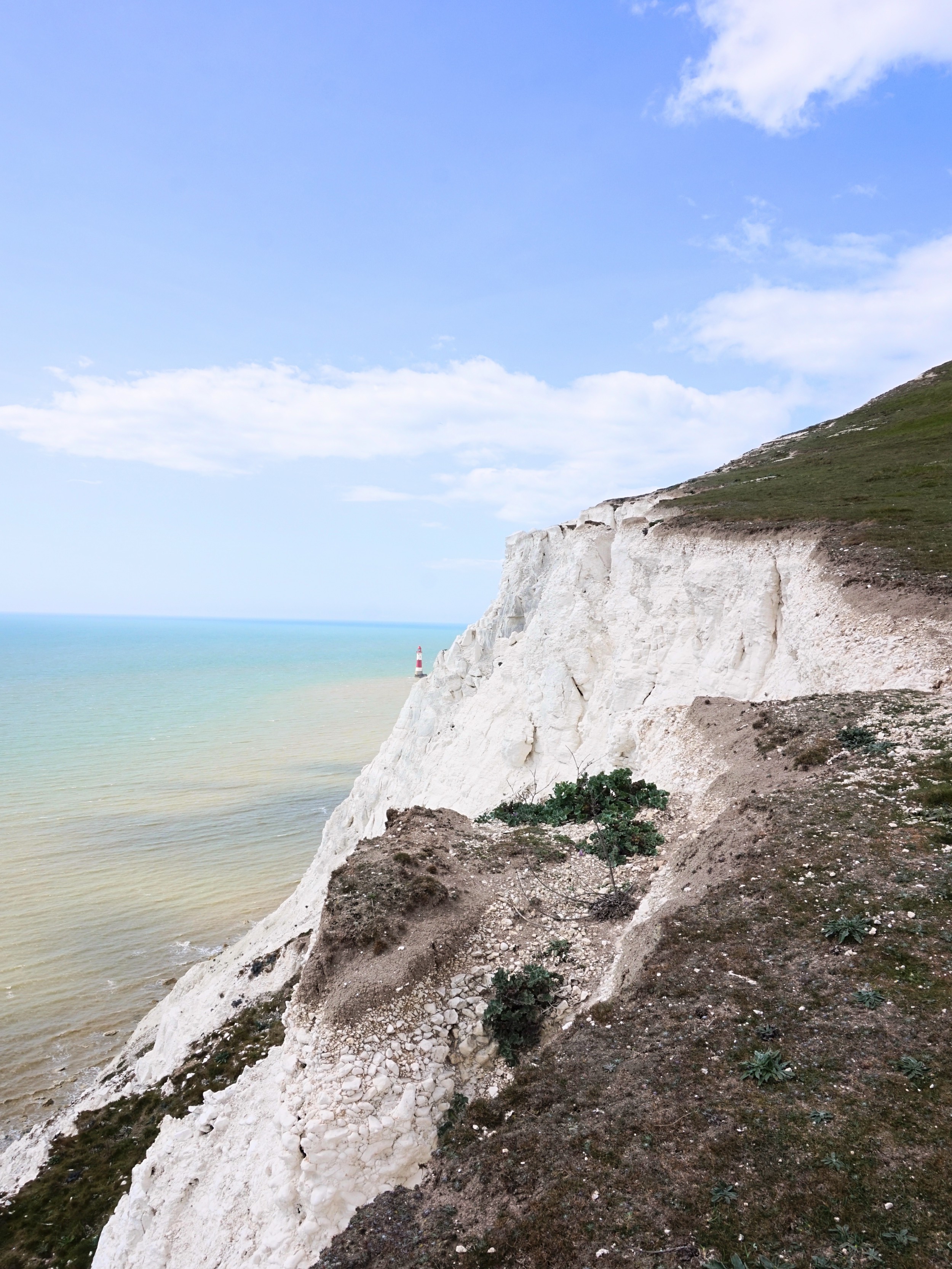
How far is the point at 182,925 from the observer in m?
28.7

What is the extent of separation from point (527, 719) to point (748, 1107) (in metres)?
19.3

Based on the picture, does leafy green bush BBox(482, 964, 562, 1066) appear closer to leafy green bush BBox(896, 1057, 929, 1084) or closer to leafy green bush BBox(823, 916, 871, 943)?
leafy green bush BBox(823, 916, 871, 943)

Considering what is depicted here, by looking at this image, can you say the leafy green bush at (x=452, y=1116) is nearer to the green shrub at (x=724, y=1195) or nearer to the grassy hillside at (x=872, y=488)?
the green shrub at (x=724, y=1195)

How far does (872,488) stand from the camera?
2353 cm

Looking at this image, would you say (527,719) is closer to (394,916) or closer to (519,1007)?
(394,916)

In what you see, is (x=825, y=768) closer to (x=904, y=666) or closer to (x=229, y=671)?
(x=904, y=666)

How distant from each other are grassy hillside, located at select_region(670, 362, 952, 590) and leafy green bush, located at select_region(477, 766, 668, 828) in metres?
8.29

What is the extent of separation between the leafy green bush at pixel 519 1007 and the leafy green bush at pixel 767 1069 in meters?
3.22

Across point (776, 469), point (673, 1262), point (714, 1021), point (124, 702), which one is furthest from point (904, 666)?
point (124, 702)

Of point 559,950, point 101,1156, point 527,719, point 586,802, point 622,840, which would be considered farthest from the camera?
point 527,719

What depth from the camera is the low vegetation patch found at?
11.8 m

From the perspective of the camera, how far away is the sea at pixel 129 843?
22.7m

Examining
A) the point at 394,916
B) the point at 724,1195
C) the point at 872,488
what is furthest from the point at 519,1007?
the point at 872,488

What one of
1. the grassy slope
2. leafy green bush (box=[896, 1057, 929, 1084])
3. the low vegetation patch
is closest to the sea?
the low vegetation patch
